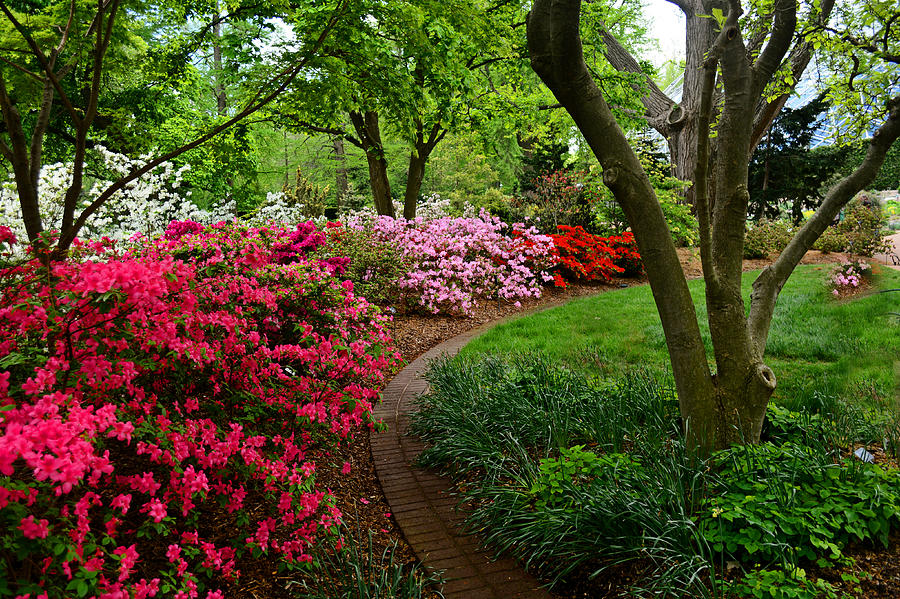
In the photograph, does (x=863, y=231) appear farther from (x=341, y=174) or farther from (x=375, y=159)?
(x=341, y=174)

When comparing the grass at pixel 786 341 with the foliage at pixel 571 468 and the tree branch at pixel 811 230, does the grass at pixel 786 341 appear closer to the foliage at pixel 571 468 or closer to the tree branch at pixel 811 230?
the tree branch at pixel 811 230

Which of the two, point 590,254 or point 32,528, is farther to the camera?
point 590,254

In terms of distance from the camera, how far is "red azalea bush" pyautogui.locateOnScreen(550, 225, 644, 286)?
10750 mm

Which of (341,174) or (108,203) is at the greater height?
(341,174)

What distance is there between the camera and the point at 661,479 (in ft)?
8.20

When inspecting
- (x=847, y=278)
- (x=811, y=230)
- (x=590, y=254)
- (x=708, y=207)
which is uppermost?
(x=708, y=207)

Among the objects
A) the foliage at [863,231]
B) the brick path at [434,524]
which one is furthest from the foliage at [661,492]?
the foliage at [863,231]

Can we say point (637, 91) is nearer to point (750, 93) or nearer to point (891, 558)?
point (750, 93)

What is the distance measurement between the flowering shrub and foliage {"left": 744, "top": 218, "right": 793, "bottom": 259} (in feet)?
15.7

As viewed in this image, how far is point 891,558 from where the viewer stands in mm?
2152

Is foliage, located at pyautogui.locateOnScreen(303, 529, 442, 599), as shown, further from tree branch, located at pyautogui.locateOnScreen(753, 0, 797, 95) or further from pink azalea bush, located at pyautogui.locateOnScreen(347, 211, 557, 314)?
Answer: pink azalea bush, located at pyautogui.locateOnScreen(347, 211, 557, 314)

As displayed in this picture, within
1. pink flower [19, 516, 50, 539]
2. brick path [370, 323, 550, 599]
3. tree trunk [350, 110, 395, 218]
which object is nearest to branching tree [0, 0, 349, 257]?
pink flower [19, 516, 50, 539]

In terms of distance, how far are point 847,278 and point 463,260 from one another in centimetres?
587

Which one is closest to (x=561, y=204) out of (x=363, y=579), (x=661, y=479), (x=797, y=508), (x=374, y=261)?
(x=374, y=261)
